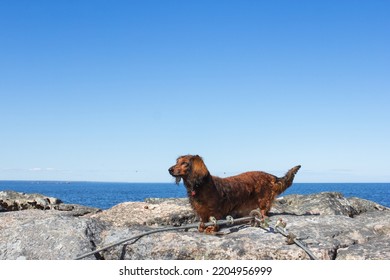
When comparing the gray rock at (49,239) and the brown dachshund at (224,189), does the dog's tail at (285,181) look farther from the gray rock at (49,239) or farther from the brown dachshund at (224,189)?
the gray rock at (49,239)

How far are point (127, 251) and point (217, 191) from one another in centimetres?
140

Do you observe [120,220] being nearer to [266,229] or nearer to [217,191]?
[217,191]

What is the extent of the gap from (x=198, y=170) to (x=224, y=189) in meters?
0.58

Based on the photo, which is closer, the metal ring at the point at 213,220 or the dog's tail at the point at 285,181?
the metal ring at the point at 213,220

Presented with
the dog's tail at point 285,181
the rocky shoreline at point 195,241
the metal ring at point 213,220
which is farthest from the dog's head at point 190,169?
the dog's tail at point 285,181

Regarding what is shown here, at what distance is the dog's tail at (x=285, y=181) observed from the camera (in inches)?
270

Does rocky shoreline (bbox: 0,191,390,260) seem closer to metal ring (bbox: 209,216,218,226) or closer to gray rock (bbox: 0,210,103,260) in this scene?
gray rock (bbox: 0,210,103,260)

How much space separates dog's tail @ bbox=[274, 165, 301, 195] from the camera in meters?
6.87

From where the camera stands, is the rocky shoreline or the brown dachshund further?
the brown dachshund

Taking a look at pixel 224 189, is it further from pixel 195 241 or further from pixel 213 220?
pixel 195 241

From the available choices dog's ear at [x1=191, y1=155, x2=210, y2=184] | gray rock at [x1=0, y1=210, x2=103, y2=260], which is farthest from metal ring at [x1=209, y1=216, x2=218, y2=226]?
gray rock at [x1=0, y1=210, x2=103, y2=260]

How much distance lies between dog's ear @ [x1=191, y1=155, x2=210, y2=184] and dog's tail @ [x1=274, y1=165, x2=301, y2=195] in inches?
62.1

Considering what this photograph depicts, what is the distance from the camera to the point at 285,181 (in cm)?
703

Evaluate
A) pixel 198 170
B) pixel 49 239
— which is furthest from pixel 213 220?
pixel 49 239
